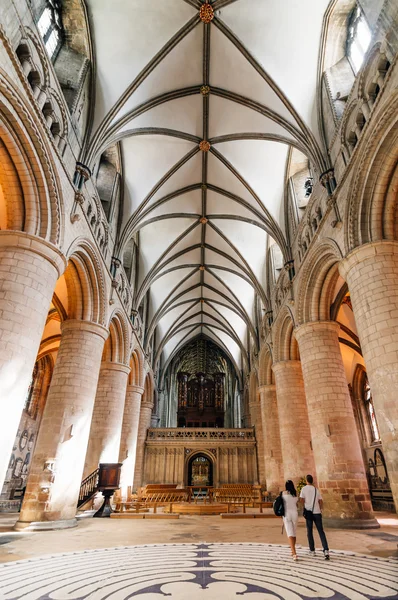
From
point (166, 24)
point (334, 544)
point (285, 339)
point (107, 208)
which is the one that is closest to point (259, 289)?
point (285, 339)

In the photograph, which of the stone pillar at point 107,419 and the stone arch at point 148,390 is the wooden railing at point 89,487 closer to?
the stone pillar at point 107,419

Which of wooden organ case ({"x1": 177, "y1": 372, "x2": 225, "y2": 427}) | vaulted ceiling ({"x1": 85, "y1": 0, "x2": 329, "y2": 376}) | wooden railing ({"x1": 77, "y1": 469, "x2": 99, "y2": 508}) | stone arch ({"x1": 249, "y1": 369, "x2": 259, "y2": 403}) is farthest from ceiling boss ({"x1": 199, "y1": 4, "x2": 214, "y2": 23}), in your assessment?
wooden organ case ({"x1": 177, "y1": 372, "x2": 225, "y2": 427})

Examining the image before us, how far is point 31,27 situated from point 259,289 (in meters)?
13.4

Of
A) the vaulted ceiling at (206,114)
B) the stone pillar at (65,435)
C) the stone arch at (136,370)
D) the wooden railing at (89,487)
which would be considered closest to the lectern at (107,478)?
the wooden railing at (89,487)

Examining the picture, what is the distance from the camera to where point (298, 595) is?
Answer: 309 centimetres

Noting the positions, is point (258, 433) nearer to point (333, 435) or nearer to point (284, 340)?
point (284, 340)

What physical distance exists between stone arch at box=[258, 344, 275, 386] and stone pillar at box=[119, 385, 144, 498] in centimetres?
647

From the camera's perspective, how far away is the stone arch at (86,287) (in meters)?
11.0

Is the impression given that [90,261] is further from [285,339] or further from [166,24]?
[285,339]

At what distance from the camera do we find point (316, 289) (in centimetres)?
1163

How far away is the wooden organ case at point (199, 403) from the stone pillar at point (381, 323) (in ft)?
88.2

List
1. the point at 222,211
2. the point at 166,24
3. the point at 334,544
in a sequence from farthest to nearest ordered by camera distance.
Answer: the point at 222,211
the point at 166,24
the point at 334,544

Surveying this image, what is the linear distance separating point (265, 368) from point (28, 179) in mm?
14449

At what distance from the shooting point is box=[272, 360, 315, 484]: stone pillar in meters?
12.7
